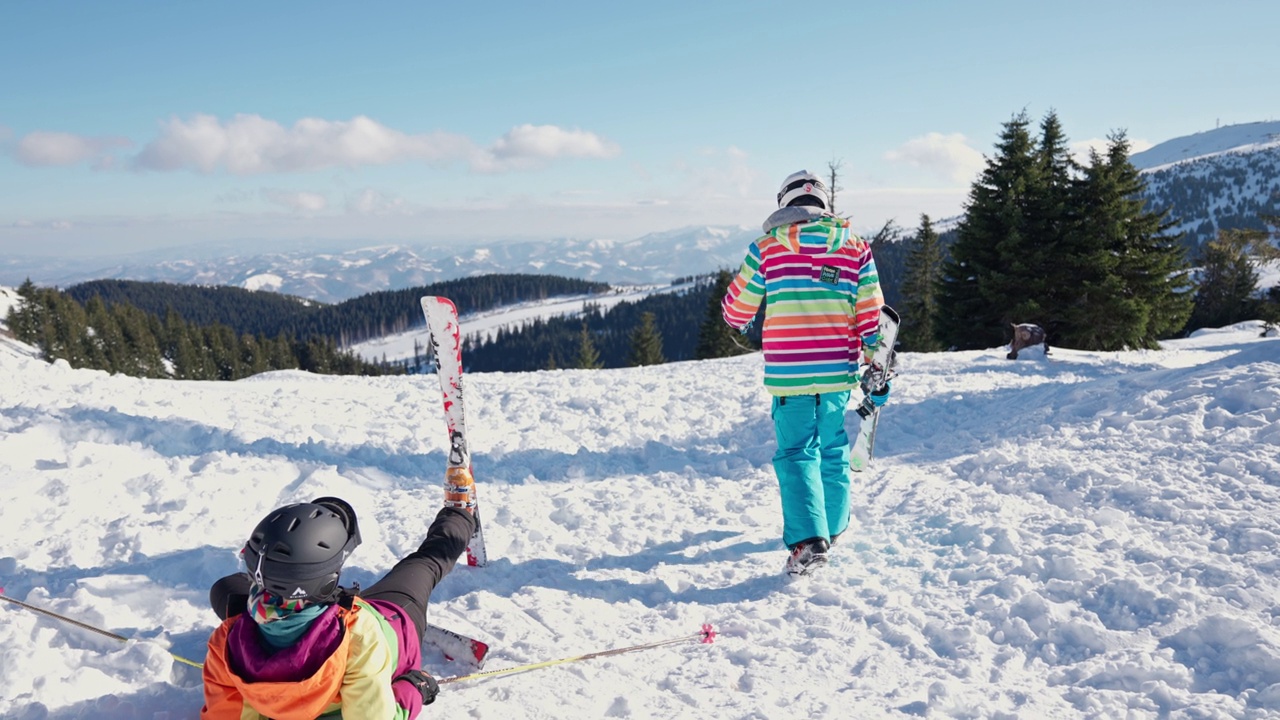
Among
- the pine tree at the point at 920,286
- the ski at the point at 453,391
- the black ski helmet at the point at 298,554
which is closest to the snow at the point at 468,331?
the pine tree at the point at 920,286

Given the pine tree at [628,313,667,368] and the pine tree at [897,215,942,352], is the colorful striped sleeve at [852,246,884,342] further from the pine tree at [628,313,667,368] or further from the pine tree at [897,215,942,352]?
the pine tree at [628,313,667,368]

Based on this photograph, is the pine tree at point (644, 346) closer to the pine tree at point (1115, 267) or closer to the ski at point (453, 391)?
the pine tree at point (1115, 267)

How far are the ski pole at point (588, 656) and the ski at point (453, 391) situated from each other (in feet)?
4.58

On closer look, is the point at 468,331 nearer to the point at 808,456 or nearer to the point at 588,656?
the point at 808,456

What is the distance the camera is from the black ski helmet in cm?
250

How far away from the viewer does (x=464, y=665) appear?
148 inches

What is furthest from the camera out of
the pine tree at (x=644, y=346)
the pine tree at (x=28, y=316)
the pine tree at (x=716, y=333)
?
the pine tree at (x=28, y=316)

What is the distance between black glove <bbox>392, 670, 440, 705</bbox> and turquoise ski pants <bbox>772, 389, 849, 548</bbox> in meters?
2.66

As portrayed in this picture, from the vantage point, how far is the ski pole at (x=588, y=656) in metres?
3.51

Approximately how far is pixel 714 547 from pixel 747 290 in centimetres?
230

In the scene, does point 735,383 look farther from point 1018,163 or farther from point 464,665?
point 1018,163

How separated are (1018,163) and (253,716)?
30.8 m

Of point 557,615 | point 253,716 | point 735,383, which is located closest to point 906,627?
point 557,615

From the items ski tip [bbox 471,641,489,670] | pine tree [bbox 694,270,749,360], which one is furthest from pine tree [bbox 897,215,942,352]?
ski tip [bbox 471,641,489,670]
